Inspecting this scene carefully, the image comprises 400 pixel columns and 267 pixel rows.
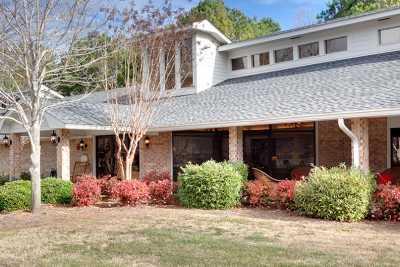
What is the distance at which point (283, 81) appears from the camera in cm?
1698

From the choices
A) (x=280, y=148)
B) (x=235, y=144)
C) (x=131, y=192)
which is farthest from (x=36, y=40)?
(x=280, y=148)

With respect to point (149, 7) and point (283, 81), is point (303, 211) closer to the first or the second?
point (283, 81)

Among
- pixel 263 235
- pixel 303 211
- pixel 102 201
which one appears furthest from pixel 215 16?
pixel 263 235

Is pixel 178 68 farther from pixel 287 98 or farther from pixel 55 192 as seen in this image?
pixel 55 192

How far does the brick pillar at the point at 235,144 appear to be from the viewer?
50.9 feet

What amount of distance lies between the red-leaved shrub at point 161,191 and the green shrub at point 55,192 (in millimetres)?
2524

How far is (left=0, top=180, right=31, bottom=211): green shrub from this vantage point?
516 inches

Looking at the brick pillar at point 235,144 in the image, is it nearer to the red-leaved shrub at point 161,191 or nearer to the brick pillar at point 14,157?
the red-leaved shrub at point 161,191

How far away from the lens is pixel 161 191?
14.0 meters

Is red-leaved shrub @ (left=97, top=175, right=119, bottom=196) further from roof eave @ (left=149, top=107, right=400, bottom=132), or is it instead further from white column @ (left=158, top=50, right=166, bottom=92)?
white column @ (left=158, top=50, right=166, bottom=92)

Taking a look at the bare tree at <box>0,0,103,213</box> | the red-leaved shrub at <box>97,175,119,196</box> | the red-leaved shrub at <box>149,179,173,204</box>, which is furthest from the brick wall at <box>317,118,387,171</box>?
the bare tree at <box>0,0,103,213</box>

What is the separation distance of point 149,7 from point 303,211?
29.4 feet

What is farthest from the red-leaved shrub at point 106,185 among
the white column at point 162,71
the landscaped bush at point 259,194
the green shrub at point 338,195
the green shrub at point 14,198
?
the green shrub at point 338,195

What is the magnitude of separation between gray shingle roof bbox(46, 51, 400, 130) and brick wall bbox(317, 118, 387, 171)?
61.2 inches
